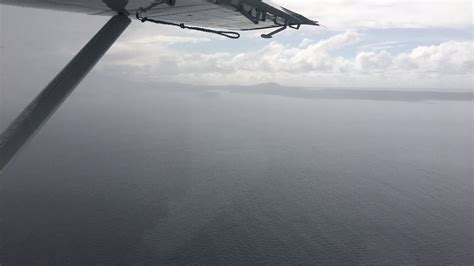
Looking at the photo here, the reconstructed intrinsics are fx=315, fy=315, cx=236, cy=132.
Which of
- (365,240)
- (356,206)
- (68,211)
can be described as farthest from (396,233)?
(68,211)

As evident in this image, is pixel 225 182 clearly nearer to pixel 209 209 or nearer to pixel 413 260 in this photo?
pixel 209 209

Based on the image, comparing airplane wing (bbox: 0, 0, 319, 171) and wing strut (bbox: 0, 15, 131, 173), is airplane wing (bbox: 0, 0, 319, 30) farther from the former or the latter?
wing strut (bbox: 0, 15, 131, 173)

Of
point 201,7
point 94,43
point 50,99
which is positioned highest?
point 201,7

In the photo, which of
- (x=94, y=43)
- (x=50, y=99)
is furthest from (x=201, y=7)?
(x=50, y=99)

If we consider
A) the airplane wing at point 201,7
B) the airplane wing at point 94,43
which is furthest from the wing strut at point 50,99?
the airplane wing at point 201,7

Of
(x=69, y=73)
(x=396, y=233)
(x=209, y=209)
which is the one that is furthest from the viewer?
(x=209, y=209)

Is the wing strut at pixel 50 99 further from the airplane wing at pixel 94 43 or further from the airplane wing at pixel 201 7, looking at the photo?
the airplane wing at pixel 201 7

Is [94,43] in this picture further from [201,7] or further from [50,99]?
[201,7]

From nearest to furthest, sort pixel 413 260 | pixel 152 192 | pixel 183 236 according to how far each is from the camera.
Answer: pixel 413 260 < pixel 183 236 < pixel 152 192
